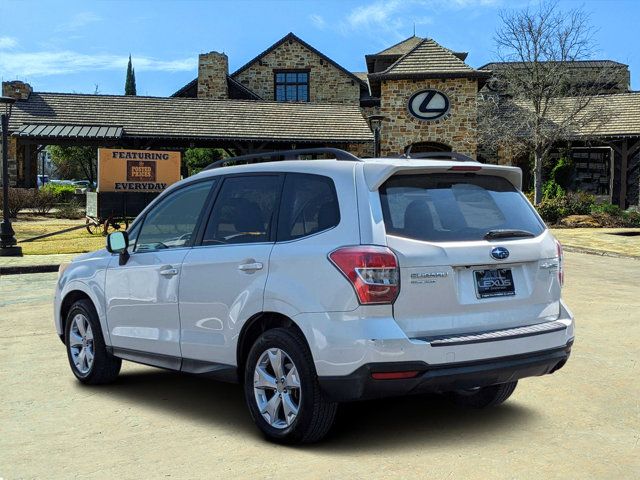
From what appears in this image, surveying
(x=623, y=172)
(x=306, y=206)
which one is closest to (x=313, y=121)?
(x=623, y=172)

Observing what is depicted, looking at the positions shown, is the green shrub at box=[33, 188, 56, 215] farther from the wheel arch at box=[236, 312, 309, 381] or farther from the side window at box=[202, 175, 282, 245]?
the wheel arch at box=[236, 312, 309, 381]

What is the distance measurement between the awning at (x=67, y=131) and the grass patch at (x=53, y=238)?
12.0ft

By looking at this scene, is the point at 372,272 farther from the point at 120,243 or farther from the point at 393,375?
the point at 120,243

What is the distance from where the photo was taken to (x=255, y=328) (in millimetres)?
4801

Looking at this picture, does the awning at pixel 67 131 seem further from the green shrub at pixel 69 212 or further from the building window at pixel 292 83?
the building window at pixel 292 83

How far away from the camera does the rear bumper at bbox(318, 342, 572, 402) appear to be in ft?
13.7

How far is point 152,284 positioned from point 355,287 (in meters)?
2.04

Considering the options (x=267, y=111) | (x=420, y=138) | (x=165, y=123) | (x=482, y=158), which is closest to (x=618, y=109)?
(x=482, y=158)

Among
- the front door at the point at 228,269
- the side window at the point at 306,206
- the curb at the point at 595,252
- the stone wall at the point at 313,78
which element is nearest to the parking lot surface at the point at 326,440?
the front door at the point at 228,269

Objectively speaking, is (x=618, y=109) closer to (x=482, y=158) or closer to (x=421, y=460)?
(x=482, y=158)

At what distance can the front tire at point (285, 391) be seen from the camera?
4.36m

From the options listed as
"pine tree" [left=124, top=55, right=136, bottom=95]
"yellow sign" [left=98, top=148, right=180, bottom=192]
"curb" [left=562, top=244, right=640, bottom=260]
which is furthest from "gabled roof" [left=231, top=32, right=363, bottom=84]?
"pine tree" [left=124, top=55, right=136, bottom=95]

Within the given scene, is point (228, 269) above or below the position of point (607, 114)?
below

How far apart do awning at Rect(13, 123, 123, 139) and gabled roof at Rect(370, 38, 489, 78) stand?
39.9 ft
